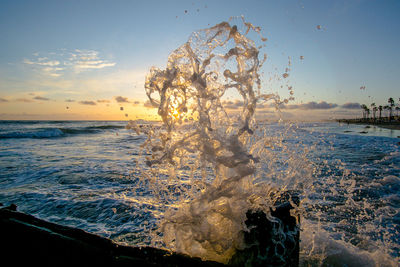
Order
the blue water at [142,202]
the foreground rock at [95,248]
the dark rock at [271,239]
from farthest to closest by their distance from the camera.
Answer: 1. the blue water at [142,202]
2. the dark rock at [271,239]
3. the foreground rock at [95,248]

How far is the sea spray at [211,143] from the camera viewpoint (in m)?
2.49

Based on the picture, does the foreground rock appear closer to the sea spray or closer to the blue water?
the sea spray

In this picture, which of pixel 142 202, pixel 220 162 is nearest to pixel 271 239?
pixel 220 162

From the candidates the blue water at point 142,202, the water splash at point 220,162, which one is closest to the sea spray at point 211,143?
the water splash at point 220,162

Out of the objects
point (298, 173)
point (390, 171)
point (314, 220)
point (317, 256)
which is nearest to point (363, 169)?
point (390, 171)

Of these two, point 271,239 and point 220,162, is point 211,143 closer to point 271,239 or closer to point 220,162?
point 220,162

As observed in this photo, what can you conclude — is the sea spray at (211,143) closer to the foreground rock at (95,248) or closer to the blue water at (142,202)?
the foreground rock at (95,248)

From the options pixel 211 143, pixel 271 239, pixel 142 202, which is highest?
pixel 211 143

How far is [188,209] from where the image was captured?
104 inches

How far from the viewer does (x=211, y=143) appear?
2.94m

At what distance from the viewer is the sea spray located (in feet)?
8.16

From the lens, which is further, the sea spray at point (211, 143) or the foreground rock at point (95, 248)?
the sea spray at point (211, 143)

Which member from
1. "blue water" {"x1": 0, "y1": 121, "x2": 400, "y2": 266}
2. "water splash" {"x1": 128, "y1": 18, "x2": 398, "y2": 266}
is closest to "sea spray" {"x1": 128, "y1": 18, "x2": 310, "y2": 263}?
"water splash" {"x1": 128, "y1": 18, "x2": 398, "y2": 266}

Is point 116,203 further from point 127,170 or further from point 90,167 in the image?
point 90,167
